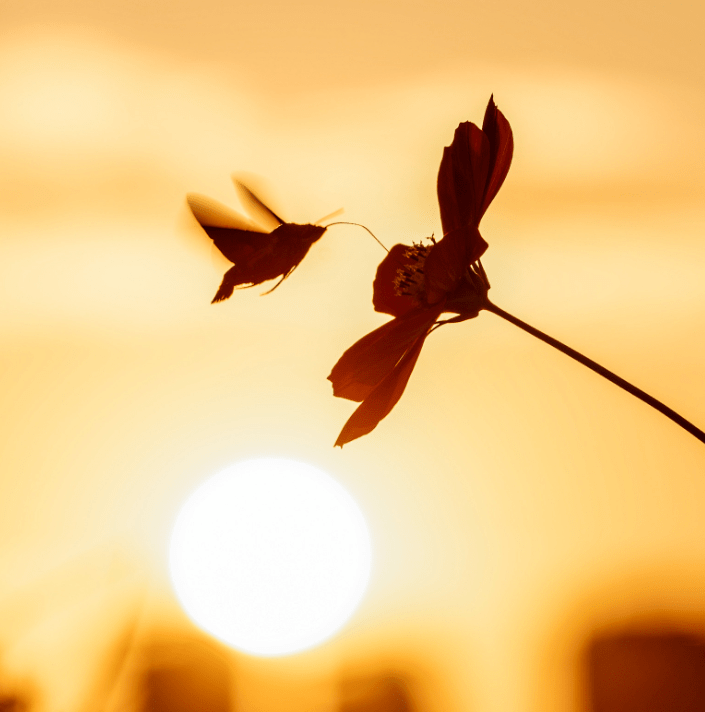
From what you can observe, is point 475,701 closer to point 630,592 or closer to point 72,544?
point 630,592

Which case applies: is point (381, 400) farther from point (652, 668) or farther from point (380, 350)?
point (652, 668)

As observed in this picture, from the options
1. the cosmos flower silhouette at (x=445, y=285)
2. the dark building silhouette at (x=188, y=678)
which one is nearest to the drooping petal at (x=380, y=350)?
the cosmos flower silhouette at (x=445, y=285)

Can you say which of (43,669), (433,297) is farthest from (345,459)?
(433,297)

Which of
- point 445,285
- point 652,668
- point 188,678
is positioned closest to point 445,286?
point 445,285

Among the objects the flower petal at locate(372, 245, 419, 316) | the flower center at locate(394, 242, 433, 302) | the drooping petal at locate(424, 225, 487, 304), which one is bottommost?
the drooping petal at locate(424, 225, 487, 304)

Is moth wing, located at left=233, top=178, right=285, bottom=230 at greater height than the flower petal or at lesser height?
lesser

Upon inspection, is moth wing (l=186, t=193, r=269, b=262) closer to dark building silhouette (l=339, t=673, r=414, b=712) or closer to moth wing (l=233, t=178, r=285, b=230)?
moth wing (l=233, t=178, r=285, b=230)

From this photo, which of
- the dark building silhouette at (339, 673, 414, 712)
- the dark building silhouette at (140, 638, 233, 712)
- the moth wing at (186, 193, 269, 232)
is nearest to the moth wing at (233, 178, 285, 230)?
the moth wing at (186, 193, 269, 232)
